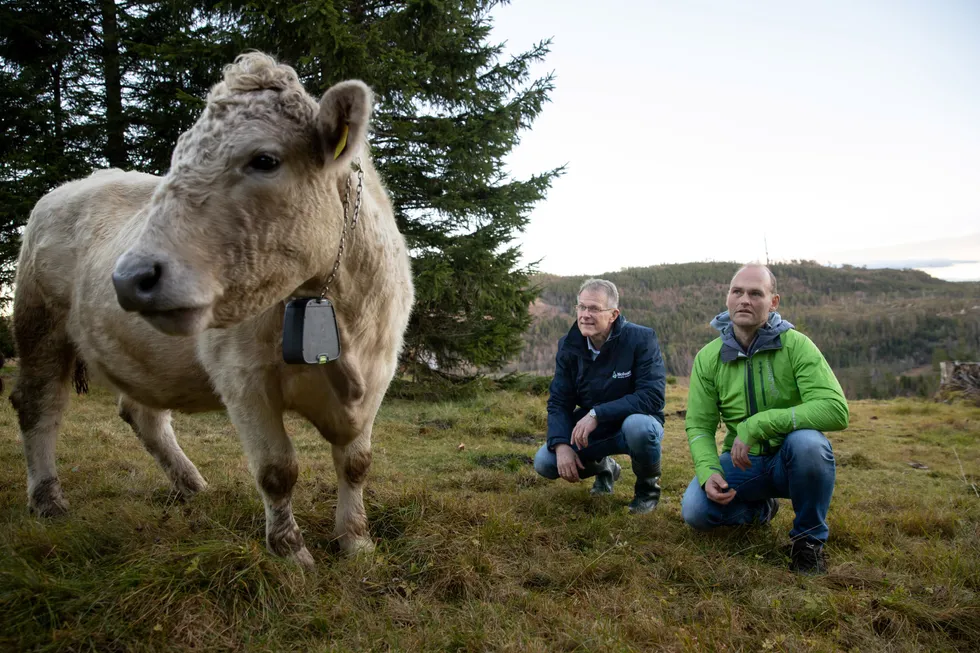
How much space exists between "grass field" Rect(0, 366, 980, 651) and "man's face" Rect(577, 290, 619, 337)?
49.2 inches

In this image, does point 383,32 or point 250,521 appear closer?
point 250,521

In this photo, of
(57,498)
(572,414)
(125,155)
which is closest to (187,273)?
(57,498)

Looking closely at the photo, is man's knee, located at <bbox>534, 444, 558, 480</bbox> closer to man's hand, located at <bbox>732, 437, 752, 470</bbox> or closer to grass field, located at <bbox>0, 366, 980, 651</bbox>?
grass field, located at <bbox>0, 366, 980, 651</bbox>

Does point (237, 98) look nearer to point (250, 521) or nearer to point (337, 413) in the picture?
point (337, 413)

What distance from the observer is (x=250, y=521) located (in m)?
3.54

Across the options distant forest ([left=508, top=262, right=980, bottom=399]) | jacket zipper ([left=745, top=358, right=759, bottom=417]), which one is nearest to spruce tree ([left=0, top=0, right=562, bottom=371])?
jacket zipper ([left=745, top=358, right=759, bottom=417])

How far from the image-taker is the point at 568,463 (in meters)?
4.35

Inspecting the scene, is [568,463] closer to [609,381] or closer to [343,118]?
[609,381]

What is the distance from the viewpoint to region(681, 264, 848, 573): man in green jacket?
3404mm

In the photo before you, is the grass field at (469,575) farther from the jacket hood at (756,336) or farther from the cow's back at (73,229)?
the cow's back at (73,229)

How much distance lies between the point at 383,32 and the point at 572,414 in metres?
7.84

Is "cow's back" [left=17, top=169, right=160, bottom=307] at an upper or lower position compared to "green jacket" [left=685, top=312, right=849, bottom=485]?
upper

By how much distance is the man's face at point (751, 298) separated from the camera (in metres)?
3.66

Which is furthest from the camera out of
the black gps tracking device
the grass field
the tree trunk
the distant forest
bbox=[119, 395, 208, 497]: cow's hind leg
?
the distant forest
